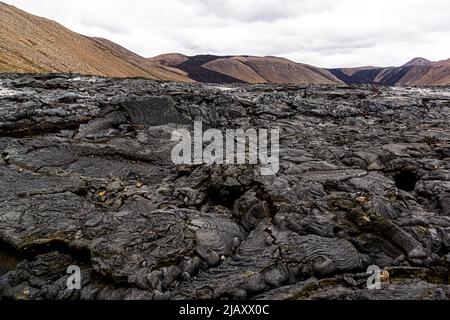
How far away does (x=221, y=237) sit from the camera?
11.4 metres

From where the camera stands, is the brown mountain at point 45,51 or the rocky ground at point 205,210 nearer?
the rocky ground at point 205,210

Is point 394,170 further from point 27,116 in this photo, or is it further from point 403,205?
point 27,116

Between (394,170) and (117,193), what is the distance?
38.1 feet

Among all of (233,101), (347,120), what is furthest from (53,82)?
(347,120)

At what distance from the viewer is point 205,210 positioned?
13.2 metres

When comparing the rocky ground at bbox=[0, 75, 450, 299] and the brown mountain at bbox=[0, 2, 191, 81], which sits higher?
the brown mountain at bbox=[0, 2, 191, 81]

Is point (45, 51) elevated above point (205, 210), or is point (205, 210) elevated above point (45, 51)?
point (45, 51)

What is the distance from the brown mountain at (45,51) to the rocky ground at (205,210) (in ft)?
170

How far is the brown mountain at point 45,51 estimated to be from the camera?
73.9m

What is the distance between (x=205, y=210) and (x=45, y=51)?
9351 cm

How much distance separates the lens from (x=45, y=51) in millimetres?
90812

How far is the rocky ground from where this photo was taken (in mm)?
9812

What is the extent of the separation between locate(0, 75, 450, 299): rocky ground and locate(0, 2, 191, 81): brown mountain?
5177 centimetres

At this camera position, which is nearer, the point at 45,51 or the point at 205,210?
the point at 205,210
